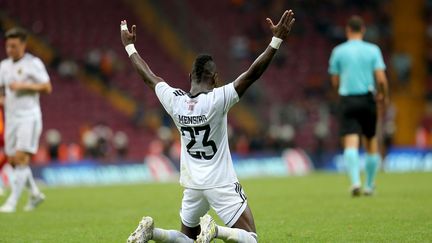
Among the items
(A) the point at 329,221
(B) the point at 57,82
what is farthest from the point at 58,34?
(A) the point at 329,221

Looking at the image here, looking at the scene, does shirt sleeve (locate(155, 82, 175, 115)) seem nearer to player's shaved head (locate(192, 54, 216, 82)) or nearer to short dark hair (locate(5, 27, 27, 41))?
player's shaved head (locate(192, 54, 216, 82))

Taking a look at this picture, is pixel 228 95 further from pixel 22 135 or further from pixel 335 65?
pixel 335 65

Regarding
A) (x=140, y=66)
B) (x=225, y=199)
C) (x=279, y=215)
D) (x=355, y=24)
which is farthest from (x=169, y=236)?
(x=355, y=24)

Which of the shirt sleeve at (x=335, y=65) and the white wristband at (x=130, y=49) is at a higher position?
the white wristband at (x=130, y=49)

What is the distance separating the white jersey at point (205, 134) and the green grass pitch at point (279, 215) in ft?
4.59

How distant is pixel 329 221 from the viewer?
10.6 m

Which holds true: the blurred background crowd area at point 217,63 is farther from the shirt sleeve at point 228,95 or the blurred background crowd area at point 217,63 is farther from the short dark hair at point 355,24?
the shirt sleeve at point 228,95

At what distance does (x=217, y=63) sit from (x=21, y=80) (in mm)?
20977

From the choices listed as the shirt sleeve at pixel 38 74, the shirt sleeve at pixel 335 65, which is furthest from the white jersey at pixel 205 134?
the shirt sleeve at pixel 335 65

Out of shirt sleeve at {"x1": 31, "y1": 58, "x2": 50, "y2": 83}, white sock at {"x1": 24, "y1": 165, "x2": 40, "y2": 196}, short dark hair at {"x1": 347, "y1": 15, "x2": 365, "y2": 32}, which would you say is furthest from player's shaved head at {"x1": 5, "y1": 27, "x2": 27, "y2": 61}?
short dark hair at {"x1": 347, "y1": 15, "x2": 365, "y2": 32}

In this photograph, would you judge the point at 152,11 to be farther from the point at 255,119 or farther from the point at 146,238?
the point at 146,238

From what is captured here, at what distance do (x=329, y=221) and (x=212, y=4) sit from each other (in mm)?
29034

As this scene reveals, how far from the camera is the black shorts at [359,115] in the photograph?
14000 mm

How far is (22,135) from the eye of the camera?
1313 centimetres
